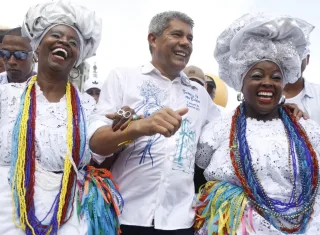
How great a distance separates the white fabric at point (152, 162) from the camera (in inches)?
104

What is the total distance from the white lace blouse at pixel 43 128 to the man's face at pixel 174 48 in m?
0.83

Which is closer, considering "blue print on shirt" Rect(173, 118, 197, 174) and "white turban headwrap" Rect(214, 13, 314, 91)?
"blue print on shirt" Rect(173, 118, 197, 174)

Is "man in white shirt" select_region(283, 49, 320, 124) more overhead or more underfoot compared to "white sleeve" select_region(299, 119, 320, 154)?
more overhead

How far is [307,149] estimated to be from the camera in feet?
8.67

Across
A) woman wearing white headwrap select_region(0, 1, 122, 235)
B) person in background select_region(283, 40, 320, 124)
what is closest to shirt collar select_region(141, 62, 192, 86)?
woman wearing white headwrap select_region(0, 1, 122, 235)

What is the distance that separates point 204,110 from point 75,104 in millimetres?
973

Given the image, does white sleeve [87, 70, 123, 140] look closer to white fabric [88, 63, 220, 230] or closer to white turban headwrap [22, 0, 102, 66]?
white fabric [88, 63, 220, 230]

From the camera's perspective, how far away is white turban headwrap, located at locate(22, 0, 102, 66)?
8.80 ft

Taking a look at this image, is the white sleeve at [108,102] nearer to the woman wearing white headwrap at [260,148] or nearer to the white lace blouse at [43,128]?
the white lace blouse at [43,128]

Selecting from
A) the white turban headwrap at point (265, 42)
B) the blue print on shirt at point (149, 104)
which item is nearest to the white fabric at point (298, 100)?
the white turban headwrap at point (265, 42)

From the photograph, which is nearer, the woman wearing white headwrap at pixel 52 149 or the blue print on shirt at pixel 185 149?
the woman wearing white headwrap at pixel 52 149

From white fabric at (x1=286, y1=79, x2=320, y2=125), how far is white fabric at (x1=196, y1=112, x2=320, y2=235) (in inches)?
33.2

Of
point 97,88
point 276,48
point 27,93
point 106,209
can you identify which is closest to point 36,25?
point 27,93

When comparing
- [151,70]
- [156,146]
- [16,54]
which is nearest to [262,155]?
[156,146]
